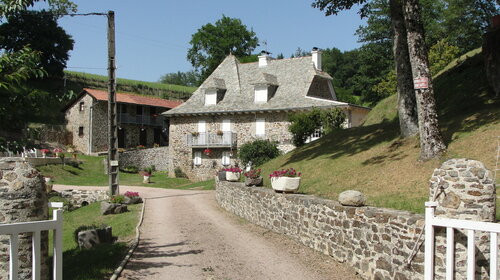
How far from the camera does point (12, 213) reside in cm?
619

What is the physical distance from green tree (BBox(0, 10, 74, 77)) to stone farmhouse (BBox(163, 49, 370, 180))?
2181 cm

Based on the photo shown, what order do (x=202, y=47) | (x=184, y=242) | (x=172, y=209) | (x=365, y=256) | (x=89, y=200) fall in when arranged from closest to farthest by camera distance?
(x=365, y=256), (x=184, y=242), (x=172, y=209), (x=89, y=200), (x=202, y=47)

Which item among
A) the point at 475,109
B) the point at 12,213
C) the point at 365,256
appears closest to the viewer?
the point at 12,213

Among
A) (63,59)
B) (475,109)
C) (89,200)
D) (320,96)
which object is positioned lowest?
(89,200)

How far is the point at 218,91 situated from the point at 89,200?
1553cm

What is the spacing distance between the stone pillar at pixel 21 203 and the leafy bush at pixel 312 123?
20.5m

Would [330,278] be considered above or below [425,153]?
below

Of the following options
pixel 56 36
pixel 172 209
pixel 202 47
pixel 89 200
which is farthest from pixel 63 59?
pixel 172 209

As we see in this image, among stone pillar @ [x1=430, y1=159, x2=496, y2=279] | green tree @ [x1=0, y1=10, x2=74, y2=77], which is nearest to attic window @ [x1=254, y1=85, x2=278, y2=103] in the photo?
green tree @ [x1=0, y1=10, x2=74, y2=77]

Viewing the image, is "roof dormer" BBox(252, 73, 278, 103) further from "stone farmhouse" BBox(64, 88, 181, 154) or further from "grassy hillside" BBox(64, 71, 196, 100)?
"grassy hillside" BBox(64, 71, 196, 100)

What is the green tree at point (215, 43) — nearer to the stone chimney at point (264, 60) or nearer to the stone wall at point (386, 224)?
the stone chimney at point (264, 60)

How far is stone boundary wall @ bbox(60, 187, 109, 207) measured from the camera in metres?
23.7

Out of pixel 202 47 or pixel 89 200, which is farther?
pixel 202 47

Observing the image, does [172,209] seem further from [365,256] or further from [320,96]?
[320,96]
